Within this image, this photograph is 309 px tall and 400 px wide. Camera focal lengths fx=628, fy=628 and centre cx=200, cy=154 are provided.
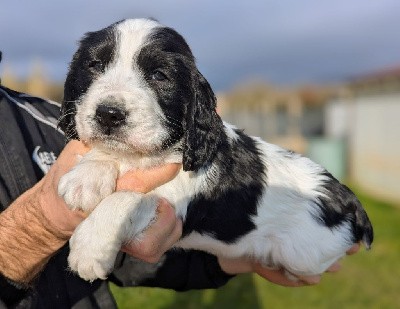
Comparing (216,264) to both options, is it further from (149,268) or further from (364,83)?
(364,83)

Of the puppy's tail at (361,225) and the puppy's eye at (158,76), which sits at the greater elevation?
the puppy's eye at (158,76)

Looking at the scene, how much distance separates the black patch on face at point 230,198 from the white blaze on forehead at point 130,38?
2.49ft

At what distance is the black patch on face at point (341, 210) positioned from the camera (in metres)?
3.81

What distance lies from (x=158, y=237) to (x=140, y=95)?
0.70m

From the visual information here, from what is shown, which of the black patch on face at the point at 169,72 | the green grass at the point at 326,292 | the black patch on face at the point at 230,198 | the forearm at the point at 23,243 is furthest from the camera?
the green grass at the point at 326,292

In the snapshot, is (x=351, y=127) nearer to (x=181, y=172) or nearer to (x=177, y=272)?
(x=177, y=272)

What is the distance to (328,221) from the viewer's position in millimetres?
3811

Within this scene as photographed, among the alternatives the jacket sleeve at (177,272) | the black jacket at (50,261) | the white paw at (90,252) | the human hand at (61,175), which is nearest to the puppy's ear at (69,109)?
the human hand at (61,175)

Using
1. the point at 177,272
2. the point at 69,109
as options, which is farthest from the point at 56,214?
the point at 177,272

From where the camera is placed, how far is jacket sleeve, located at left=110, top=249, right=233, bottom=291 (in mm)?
3787

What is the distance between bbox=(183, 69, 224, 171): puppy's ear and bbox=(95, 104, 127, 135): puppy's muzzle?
46cm

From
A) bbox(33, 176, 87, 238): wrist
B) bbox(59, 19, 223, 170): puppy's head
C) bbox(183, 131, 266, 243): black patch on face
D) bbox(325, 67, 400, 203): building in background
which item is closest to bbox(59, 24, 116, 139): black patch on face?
bbox(59, 19, 223, 170): puppy's head

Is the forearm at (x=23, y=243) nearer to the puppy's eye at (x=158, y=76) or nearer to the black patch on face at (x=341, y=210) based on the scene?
the puppy's eye at (x=158, y=76)

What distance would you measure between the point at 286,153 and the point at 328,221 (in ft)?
1.64
